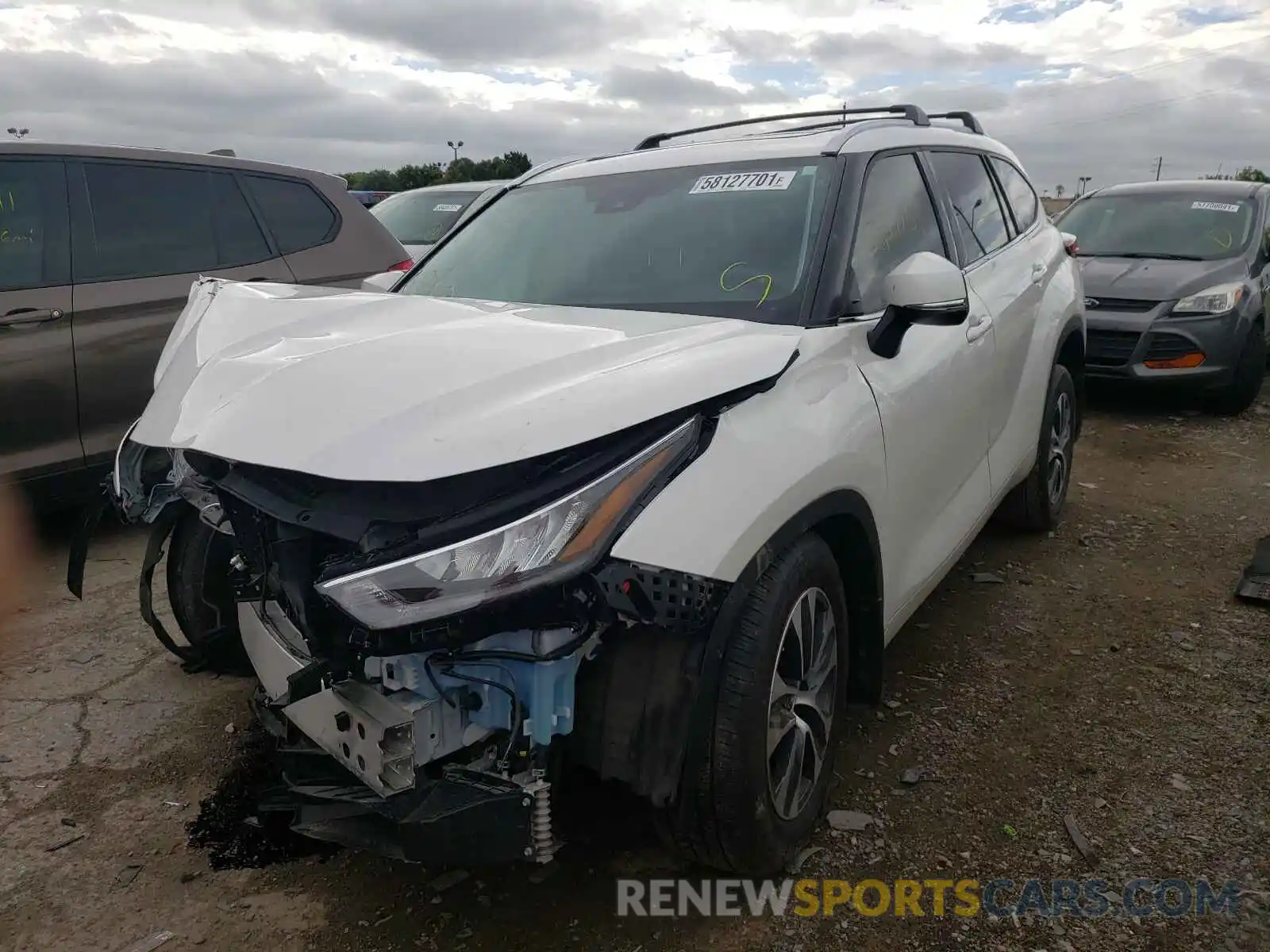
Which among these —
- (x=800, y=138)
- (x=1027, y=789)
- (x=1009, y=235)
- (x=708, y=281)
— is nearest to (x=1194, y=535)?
(x=1009, y=235)

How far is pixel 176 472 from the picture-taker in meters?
2.40

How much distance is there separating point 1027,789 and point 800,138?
2.11m

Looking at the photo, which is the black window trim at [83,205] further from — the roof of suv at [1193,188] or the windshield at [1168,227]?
the roof of suv at [1193,188]

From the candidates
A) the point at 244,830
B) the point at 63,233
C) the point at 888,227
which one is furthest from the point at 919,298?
the point at 63,233

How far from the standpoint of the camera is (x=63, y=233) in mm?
4391

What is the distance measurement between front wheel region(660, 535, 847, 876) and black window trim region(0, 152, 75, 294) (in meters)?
3.77

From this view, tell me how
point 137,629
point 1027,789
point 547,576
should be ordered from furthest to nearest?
point 137,629 < point 1027,789 < point 547,576

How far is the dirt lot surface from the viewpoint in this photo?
2.20 metres

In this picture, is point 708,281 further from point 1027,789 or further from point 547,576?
point 1027,789

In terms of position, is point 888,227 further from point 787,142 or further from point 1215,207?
point 1215,207

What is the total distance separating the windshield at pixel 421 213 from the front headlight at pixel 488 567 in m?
6.99

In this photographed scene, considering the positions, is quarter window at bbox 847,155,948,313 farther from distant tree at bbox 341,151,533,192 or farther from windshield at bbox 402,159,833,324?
distant tree at bbox 341,151,533,192

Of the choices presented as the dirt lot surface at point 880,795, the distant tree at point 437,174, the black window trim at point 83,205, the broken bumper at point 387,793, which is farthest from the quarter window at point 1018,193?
the distant tree at point 437,174

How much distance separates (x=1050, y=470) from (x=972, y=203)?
4.53 ft
